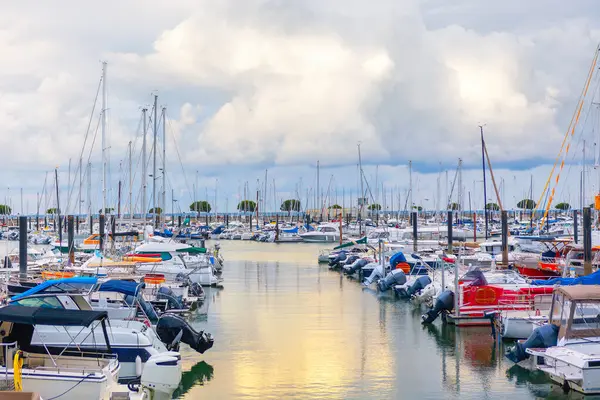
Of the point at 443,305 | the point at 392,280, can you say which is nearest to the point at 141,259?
the point at 392,280

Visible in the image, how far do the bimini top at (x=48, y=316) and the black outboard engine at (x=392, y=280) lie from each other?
2973 centimetres

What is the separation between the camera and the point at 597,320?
2428 cm

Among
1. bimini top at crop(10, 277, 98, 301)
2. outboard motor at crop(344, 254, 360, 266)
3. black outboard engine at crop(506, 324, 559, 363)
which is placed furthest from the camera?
outboard motor at crop(344, 254, 360, 266)

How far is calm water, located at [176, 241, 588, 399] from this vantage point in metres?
24.0

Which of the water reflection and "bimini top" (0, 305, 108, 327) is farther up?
"bimini top" (0, 305, 108, 327)

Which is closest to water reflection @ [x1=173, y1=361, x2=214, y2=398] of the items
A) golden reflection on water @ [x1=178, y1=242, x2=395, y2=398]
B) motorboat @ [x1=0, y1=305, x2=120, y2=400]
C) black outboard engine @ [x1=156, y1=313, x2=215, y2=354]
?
golden reflection on water @ [x1=178, y1=242, x2=395, y2=398]

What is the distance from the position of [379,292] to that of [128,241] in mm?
21532

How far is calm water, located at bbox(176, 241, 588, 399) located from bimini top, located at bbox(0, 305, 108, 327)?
15.3 ft

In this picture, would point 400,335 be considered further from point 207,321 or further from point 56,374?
point 56,374

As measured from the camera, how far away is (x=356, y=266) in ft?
201

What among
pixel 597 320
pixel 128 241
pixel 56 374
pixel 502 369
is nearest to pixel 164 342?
pixel 56 374

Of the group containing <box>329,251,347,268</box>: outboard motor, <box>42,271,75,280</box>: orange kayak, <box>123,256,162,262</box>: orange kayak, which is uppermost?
<box>123,256,162,262</box>: orange kayak

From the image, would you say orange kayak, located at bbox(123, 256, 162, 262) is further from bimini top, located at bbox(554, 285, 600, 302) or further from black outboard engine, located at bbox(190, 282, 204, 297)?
bimini top, located at bbox(554, 285, 600, 302)

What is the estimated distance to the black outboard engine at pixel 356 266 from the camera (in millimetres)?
61125
